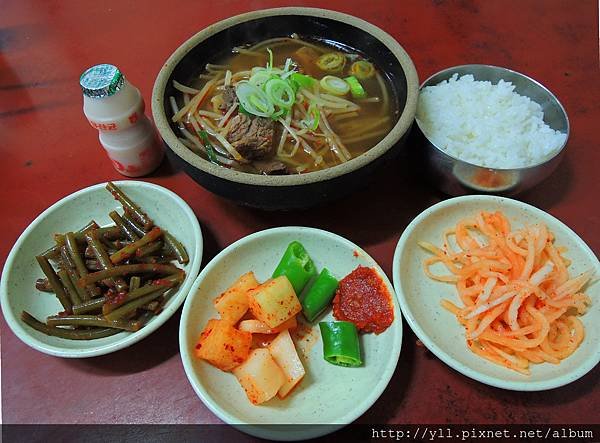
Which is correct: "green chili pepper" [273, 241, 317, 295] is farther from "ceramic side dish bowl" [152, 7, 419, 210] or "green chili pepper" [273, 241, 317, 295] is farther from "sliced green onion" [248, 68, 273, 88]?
"sliced green onion" [248, 68, 273, 88]

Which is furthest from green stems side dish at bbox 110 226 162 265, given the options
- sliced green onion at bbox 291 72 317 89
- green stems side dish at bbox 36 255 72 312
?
sliced green onion at bbox 291 72 317 89

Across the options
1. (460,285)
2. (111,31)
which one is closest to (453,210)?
(460,285)

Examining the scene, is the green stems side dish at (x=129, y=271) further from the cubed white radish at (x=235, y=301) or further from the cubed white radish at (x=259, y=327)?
the cubed white radish at (x=259, y=327)

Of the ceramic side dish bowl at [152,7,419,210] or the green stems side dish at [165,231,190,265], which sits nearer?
the ceramic side dish bowl at [152,7,419,210]

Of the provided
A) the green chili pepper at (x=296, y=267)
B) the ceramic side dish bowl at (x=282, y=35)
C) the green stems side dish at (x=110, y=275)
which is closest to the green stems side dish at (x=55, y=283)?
the green stems side dish at (x=110, y=275)

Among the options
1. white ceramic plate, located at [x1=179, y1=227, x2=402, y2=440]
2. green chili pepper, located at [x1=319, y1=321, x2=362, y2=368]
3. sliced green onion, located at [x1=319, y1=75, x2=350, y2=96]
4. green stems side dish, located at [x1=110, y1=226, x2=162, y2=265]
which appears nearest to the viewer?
white ceramic plate, located at [x1=179, y1=227, x2=402, y2=440]

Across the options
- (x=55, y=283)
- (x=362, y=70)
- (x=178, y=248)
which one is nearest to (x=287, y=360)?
(x=178, y=248)

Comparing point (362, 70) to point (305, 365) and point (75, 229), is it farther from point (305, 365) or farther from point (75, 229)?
point (75, 229)
